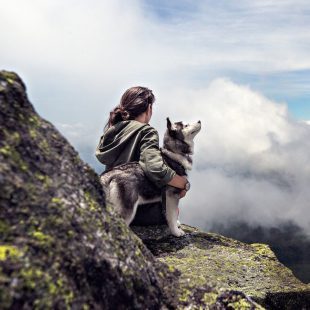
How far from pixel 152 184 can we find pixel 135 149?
105 cm

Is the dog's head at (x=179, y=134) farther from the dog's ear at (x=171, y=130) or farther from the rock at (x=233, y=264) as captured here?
the rock at (x=233, y=264)

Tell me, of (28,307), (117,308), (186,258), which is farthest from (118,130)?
(28,307)

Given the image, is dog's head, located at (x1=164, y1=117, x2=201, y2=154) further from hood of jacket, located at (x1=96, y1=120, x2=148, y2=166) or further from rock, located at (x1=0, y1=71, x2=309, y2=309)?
rock, located at (x1=0, y1=71, x2=309, y2=309)

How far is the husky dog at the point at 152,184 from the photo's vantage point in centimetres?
996

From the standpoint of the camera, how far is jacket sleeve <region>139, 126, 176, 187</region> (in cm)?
1016

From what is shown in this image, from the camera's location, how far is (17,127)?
4102 millimetres

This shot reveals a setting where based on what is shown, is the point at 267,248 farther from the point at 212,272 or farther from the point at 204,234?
the point at 212,272

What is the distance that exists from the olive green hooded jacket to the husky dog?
13.9 inches

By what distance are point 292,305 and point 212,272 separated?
180cm

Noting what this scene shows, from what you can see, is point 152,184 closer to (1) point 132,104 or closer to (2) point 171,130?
(2) point 171,130

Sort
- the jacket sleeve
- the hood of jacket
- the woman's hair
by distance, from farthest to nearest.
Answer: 1. the woman's hair
2. the hood of jacket
3. the jacket sleeve

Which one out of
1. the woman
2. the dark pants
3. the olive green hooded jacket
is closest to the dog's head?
the woman

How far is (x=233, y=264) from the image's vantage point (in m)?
9.87

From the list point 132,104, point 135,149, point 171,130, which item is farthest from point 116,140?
point 171,130
